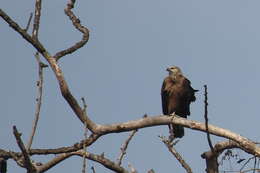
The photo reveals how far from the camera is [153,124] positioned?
620cm

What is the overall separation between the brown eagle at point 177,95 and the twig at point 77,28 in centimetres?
305

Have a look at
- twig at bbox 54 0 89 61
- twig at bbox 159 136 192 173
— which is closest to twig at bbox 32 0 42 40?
twig at bbox 54 0 89 61

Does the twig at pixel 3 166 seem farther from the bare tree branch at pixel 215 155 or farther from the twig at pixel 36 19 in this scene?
the bare tree branch at pixel 215 155

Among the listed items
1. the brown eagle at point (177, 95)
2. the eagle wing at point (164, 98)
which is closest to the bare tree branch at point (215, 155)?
the brown eagle at point (177, 95)

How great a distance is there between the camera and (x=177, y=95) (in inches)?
369

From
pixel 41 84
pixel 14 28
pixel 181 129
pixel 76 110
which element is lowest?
pixel 181 129

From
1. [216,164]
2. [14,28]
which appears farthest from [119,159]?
[14,28]

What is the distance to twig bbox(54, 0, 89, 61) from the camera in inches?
246

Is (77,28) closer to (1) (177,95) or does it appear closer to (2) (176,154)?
(2) (176,154)

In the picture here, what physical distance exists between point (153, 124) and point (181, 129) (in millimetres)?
2826

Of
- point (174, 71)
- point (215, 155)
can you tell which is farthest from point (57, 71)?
point (174, 71)

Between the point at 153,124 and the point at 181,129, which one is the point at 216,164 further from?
the point at 181,129

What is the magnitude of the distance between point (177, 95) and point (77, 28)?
311 cm

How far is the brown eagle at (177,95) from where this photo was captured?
9383mm
